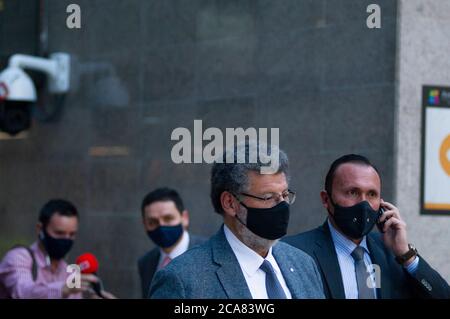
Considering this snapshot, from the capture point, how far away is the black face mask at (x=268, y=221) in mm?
4262

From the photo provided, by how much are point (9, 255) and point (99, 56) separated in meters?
2.49

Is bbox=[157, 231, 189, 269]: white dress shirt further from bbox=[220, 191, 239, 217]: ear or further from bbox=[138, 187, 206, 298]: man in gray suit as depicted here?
bbox=[220, 191, 239, 217]: ear

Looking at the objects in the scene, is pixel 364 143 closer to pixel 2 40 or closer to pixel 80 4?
pixel 80 4

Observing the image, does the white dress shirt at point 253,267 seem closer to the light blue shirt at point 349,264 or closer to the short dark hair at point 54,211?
the light blue shirt at point 349,264

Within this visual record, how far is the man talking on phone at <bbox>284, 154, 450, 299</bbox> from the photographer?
511cm

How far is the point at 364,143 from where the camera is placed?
22.6 ft

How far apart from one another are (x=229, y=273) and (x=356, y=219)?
1196 millimetres

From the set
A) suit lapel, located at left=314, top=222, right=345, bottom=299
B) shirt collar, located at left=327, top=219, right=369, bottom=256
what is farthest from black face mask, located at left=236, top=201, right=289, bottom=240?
shirt collar, located at left=327, top=219, right=369, bottom=256

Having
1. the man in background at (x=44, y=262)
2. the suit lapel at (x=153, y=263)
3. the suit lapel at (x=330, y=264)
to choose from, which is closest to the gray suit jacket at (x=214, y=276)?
the suit lapel at (x=330, y=264)

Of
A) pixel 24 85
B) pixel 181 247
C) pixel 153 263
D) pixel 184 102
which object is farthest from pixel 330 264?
pixel 24 85

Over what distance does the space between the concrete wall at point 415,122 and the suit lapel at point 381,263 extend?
4.56ft

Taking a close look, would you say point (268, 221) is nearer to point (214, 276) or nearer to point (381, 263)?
point (214, 276)

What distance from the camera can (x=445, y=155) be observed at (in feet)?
22.2
